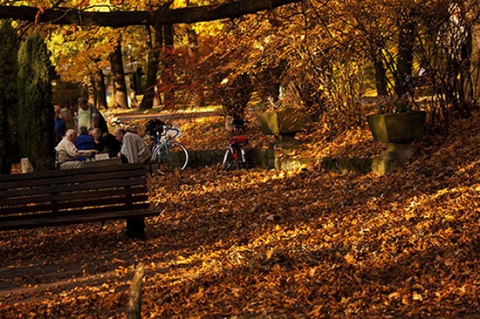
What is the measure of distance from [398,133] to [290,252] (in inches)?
215

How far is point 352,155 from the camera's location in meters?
15.4

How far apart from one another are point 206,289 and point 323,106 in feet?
33.1

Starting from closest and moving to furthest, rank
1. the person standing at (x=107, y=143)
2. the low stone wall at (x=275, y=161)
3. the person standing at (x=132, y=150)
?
1. the low stone wall at (x=275, y=161)
2. the person standing at (x=132, y=150)
3. the person standing at (x=107, y=143)

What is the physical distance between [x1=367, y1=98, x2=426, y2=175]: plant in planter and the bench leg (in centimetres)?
423

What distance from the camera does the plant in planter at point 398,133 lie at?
1370 cm

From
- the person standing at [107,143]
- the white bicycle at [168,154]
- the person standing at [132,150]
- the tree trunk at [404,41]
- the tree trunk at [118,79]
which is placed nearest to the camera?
the tree trunk at [404,41]

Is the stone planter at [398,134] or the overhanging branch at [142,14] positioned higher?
the overhanging branch at [142,14]

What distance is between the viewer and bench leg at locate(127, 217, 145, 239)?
1105 centimetres

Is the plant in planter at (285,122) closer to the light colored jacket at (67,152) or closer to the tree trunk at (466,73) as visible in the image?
the tree trunk at (466,73)

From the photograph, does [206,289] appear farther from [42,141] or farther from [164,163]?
[42,141]

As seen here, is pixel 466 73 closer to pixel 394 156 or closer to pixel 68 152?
pixel 394 156

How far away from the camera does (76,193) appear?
11211 mm

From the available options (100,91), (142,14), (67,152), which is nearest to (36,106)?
(67,152)

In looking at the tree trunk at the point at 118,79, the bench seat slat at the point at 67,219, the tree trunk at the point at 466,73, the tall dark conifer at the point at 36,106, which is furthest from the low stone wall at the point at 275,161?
the tree trunk at the point at 118,79
